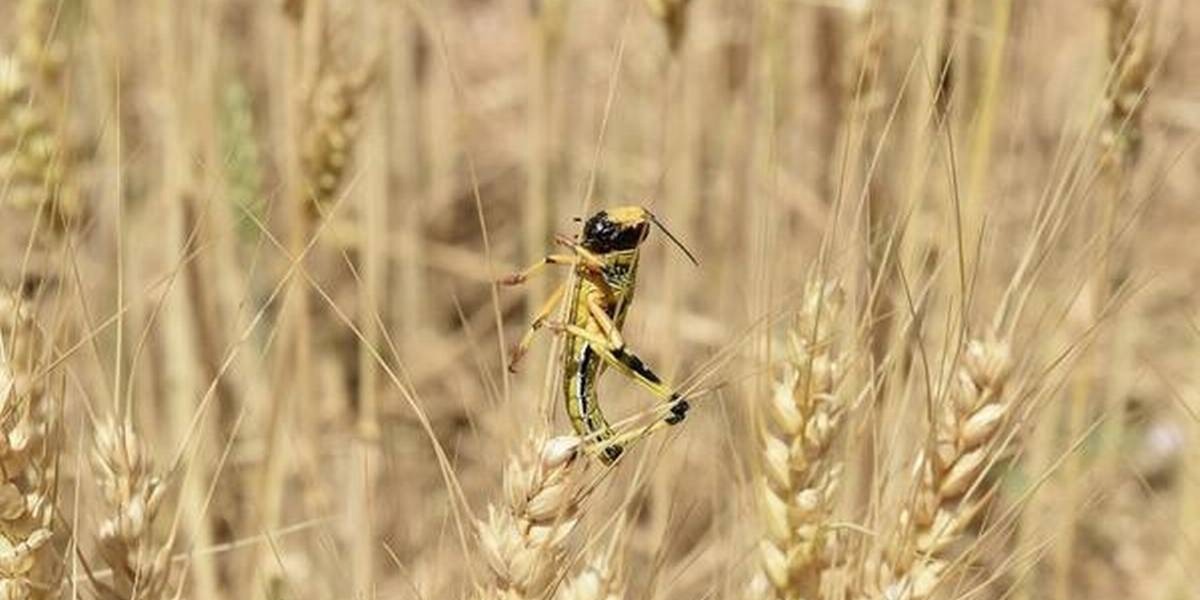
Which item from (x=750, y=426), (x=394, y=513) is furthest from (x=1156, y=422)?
(x=750, y=426)

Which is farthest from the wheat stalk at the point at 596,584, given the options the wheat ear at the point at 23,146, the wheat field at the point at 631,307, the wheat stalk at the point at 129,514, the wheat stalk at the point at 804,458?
the wheat ear at the point at 23,146

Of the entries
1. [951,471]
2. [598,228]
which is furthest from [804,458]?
[598,228]

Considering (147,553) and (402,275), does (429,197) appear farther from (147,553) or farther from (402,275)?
(147,553)

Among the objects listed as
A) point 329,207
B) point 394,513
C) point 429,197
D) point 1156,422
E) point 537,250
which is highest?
point 329,207

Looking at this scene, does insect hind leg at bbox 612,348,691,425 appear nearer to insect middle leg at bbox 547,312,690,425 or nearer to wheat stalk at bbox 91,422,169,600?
insect middle leg at bbox 547,312,690,425

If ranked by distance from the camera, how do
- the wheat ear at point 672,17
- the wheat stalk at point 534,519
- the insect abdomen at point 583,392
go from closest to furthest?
the wheat stalk at point 534,519, the insect abdomen at point 583,392, the wheat ear at point 672,17

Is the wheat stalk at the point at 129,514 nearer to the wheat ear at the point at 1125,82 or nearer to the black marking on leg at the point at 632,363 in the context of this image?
the black marking on leg at the point at 632,363

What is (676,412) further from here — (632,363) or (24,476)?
(24,476)
